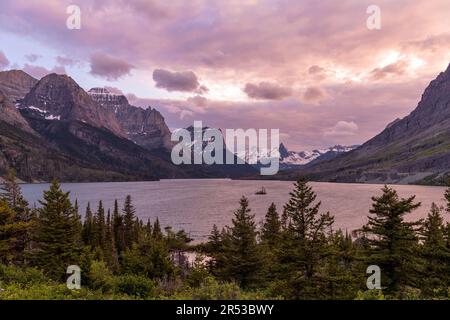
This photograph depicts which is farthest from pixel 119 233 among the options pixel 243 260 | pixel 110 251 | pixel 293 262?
pixel 293 262

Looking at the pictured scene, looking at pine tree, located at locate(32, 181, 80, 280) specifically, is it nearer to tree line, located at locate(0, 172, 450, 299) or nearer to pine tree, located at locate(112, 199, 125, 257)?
tree line, located at locate(0, 172, 450, 299)

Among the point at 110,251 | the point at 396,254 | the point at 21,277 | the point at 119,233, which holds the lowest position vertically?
the point at 110,251

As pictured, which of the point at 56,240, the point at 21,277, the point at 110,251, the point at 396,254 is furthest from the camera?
the point at 110,251

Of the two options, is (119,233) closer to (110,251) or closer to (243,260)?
(110,251)

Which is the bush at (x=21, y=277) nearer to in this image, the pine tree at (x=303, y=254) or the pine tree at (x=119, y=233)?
the pine tree at (x=303, y=254)

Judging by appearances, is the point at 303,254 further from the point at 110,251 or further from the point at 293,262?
the point at 110,251

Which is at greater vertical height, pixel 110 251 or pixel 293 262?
pixel 293 262

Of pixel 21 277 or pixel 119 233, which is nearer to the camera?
pixel 21 277

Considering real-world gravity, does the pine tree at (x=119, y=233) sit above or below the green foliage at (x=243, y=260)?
below

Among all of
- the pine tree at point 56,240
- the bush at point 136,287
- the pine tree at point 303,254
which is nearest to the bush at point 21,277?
the bush at point 136,287

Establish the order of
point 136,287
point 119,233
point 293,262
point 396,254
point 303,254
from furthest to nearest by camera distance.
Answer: point 119,233
point 293,262
point 303,254
point 396,254
point 136,287

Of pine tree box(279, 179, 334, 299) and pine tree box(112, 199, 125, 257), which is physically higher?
pine tree box(279, 179, 334, 299)

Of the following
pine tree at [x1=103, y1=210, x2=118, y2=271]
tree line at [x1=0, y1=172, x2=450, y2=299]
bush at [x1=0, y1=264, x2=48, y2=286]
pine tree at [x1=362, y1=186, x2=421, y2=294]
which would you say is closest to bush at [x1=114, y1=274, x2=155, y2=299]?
tree line at [x1=0, y1=172, x2=450, y2=299]
